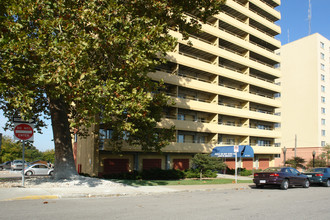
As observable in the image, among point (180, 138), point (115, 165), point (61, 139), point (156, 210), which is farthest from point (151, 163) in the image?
point (156, 210)

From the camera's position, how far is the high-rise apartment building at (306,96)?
55500mm

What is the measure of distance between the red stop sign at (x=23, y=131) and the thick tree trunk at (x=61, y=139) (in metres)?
2.46

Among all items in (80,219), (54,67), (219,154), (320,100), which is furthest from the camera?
(320,100)

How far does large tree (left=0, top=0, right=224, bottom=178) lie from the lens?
10.9 m

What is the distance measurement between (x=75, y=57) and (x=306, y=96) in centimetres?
5652

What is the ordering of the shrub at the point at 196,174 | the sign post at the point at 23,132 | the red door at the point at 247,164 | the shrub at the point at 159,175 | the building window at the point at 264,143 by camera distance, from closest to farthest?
the sign post at the point at 23,132 → the shrub at the point at 159,175 → the shrub at the point at 196,174 → the red door at the point at 247,164 → the building window at the point at 264,143

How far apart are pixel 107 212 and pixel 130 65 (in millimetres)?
6923

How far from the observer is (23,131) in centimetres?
1334

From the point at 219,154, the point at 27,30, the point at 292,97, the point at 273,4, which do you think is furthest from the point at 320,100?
the point at 27,30

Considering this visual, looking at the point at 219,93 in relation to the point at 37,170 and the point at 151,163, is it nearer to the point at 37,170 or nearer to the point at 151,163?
the point at 151,163

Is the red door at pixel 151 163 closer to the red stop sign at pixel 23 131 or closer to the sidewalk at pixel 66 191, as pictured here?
the sidewalk at pixel 66 191

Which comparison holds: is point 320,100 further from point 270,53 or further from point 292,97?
point 270,53

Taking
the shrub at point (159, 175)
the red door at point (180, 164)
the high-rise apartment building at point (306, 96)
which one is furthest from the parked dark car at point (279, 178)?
the high-rise apartment building at point (306, 96)

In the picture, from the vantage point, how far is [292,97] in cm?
5962
